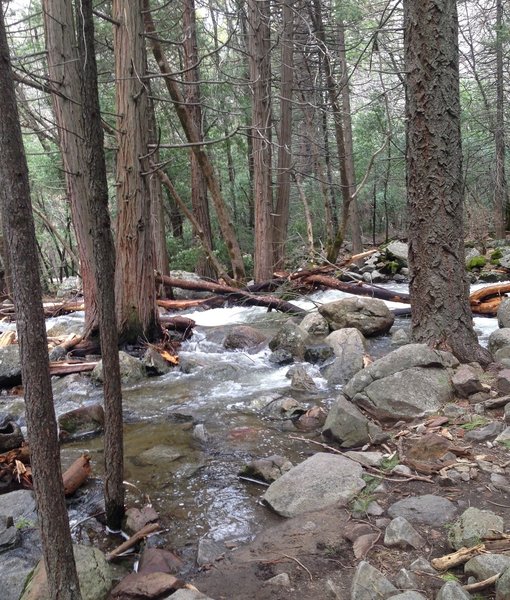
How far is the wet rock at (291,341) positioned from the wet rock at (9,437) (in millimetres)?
3899

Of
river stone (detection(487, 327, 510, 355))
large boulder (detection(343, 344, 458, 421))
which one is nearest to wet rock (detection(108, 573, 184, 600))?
large boulder (detection(343, 344, 458, 421))

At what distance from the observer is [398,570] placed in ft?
8.54

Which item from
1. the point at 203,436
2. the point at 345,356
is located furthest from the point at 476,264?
the point at 203,436

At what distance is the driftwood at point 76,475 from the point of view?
3.91 metres

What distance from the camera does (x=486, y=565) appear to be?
7.86 ft

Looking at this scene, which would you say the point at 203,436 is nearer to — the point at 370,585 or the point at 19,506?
the point at 19,506

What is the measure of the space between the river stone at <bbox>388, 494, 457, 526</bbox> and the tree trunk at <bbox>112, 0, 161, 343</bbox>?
5.62m

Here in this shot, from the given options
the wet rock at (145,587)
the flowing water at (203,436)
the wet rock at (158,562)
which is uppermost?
the wet rock at (145,587)

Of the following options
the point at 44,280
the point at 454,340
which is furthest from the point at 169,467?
the point at 44,280

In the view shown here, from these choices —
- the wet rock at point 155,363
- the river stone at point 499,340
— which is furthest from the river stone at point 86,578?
the wet rock at point 155,363

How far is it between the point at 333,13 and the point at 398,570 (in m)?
15.5

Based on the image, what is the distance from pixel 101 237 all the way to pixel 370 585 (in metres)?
2.12

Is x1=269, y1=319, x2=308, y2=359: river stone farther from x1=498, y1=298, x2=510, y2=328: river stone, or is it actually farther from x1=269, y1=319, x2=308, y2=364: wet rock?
x1=498, y1=298, x2=510, y2=328: river stone

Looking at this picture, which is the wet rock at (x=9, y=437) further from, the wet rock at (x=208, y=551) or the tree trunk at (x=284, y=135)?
the tree trunk at (x=284, y=135)
